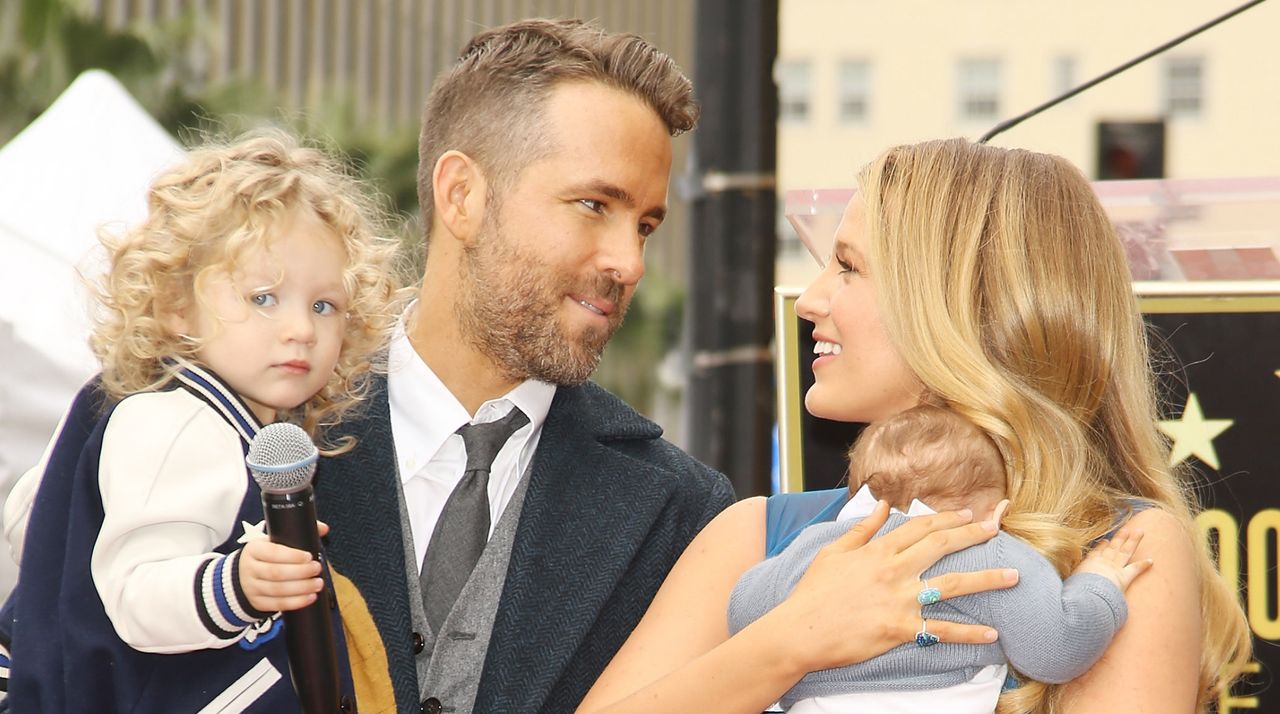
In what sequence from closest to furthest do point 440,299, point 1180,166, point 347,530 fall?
point 347,530, point 440,299, point 1180,166

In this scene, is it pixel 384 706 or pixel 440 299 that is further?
pixel 440 299

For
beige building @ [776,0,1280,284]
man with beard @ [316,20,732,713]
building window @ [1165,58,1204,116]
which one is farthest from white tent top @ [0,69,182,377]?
building window @ [1165,58,1204,116]

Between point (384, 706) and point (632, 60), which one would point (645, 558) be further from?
point (632, 60)

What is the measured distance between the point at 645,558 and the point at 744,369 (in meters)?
3.02

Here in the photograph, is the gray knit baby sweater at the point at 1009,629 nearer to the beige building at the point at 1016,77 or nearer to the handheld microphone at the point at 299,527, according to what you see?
the handheld microphone at the point at 299,527

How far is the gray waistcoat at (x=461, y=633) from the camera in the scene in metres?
3.24

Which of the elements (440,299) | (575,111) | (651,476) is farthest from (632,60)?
(651,476)

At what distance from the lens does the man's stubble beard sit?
3.60 metres

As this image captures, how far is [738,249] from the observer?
21.1 feet

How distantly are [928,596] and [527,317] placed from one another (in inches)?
51.4

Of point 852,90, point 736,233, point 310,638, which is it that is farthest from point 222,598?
point 852,90

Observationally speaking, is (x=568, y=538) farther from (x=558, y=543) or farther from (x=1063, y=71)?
(x=1063, y=71)

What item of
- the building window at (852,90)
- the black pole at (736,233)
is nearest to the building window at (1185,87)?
the building window at (852,90)

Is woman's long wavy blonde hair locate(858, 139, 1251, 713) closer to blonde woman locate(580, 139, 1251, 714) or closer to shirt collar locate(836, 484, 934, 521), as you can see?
blonde woman locate(580, 139, 1251, 714)
